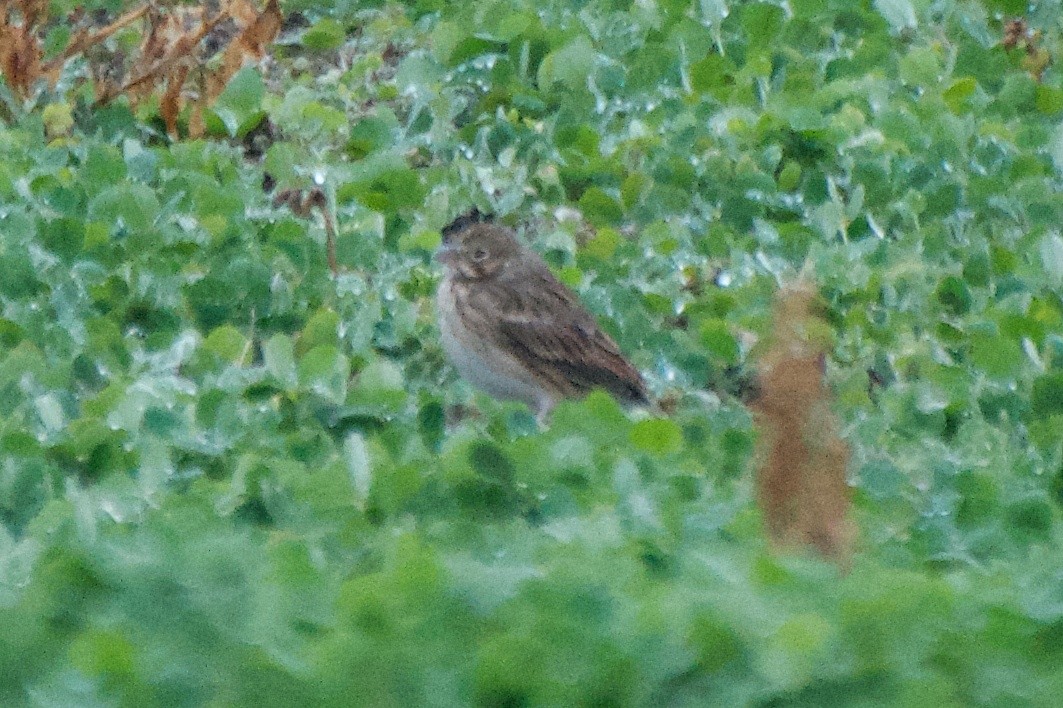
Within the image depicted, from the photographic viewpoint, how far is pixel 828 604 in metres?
3.55

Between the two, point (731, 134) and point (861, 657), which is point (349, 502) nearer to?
point (861, 657)

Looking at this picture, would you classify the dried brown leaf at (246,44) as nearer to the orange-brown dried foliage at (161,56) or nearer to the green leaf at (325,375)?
the orange-brown dried foliage at (161,56)

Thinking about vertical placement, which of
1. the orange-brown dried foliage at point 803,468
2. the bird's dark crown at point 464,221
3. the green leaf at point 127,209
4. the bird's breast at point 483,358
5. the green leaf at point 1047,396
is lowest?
the bird's dark crown at point 464,221

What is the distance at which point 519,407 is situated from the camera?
656cm

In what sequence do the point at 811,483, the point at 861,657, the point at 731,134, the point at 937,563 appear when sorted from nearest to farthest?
1. the point at 861,657
2. the point at 811,483
3. the point at 937,563
4. the point at 731,134

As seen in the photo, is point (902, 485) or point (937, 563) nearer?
point (937, 563)

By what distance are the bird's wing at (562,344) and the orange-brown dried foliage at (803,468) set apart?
8.48 ft

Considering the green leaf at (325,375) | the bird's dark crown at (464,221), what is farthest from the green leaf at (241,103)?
the green leaf at (325,375)

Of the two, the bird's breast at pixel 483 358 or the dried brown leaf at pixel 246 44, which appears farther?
the dried brown leaf at pixel 246 44

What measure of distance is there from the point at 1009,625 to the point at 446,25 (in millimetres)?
6505

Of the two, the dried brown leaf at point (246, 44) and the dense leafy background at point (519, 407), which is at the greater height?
the dense leafy background at point (519, 407)

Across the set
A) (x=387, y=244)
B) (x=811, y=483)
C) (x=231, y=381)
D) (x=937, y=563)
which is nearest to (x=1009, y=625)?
(x=811, y=483)

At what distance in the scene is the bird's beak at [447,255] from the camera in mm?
7441

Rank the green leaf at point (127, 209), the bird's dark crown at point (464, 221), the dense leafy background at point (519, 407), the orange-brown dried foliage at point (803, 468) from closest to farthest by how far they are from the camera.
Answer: the dense leafy background at point (519, 407) < the orange-brown dried foliage at point (803, 468) < the green leaf at point (127, 209) < the bird's dark crown at point (464, 221)
